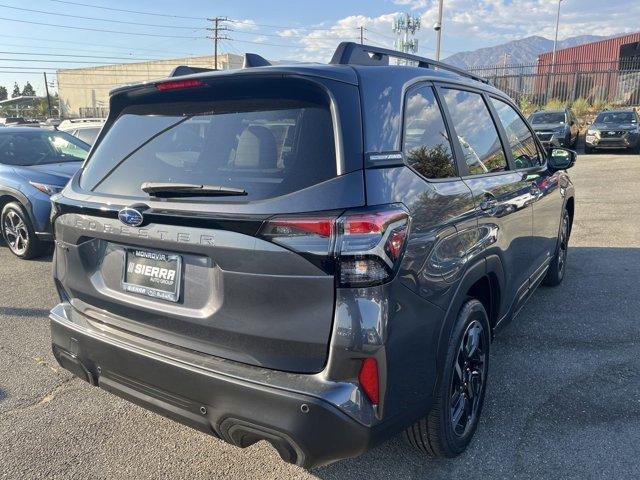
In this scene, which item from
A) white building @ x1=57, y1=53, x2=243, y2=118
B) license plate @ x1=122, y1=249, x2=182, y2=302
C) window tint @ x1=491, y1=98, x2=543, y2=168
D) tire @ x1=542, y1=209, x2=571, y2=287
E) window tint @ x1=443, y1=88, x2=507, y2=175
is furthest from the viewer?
white building @ x1=57, y1=53, x2=243, y2=118

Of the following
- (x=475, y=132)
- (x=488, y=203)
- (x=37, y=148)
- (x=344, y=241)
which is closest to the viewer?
(x=344, y=241)

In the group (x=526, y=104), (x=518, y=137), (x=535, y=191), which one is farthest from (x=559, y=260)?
(x=526, y=104)

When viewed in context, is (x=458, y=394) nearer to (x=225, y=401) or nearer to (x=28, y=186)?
(x=225, y=401)

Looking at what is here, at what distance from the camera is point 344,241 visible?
1955 mm

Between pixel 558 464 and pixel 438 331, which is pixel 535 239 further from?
pixel 438 331

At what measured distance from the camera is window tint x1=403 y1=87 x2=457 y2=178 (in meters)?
2.43

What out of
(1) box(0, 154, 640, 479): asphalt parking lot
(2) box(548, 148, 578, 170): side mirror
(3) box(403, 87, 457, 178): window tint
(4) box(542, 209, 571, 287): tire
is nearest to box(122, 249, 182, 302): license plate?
(1) box(0, 154, 640, 479): asphalt parking lot

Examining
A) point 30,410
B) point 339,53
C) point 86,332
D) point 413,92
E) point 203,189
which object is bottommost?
point 30,410

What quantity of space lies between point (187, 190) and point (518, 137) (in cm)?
271

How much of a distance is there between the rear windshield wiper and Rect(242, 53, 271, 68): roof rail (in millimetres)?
782

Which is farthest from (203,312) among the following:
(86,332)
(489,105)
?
(489,105)

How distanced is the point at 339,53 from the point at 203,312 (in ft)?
4.41

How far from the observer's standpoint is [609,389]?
3402 mm

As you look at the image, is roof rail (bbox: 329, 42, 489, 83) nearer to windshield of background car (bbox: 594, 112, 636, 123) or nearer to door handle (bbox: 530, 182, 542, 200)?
door handle (bbox: 530, 182, 542, 200)
